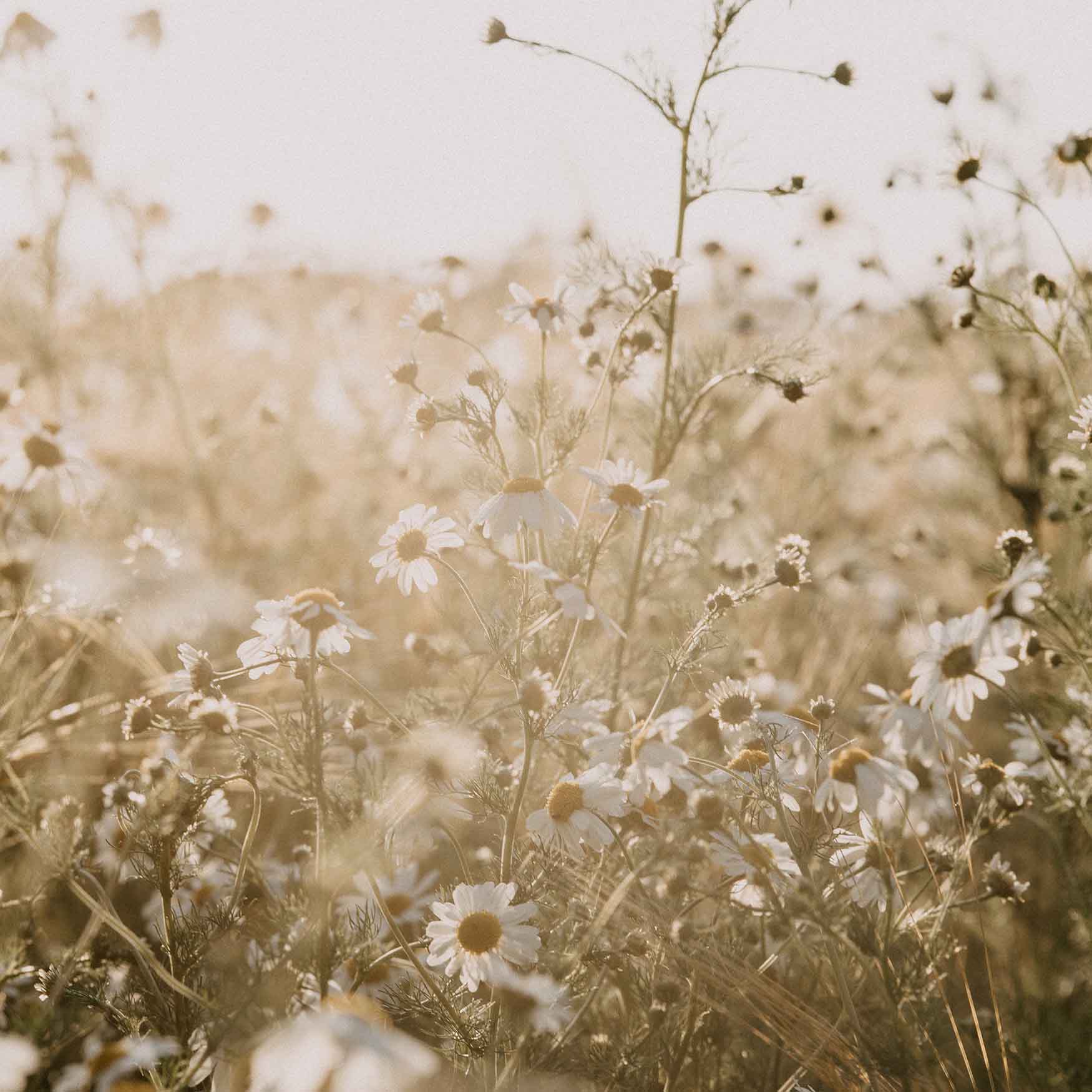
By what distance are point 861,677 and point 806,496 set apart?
4.40 ft

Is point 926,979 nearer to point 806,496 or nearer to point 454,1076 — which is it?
point 454,1076

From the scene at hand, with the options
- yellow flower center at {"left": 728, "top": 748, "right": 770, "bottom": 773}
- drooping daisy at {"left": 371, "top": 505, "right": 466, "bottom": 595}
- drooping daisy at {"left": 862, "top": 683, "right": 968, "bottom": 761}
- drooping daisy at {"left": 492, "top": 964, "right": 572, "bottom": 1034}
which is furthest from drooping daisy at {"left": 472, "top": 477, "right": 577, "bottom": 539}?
drooping daisy at {"left": 492, "top": 964, "right": 572, "bottom": 1034}

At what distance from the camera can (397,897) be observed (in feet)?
6.64

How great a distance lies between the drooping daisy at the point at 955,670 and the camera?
4.82 ft

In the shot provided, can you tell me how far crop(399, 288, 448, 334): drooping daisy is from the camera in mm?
2129

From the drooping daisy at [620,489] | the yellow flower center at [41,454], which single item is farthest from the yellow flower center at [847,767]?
the yellow flower center at [41,454]

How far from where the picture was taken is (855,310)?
13.4ft

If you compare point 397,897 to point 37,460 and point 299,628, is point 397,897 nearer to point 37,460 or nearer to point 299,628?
point 299,628

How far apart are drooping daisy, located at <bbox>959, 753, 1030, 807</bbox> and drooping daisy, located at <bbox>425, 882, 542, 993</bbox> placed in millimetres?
864

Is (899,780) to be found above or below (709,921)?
above

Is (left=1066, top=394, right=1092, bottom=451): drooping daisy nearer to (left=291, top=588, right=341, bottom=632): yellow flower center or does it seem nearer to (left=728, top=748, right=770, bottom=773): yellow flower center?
(left=728, top=748, right=770, bottom=773): yellow flower center

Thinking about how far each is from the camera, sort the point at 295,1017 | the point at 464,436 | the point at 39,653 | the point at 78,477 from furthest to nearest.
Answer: the point at 39,653, the point at 78,477, the point at 464,436, the point at 295,1017

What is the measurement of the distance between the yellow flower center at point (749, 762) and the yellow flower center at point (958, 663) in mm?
347

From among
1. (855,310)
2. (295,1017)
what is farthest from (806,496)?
(295,1017)
